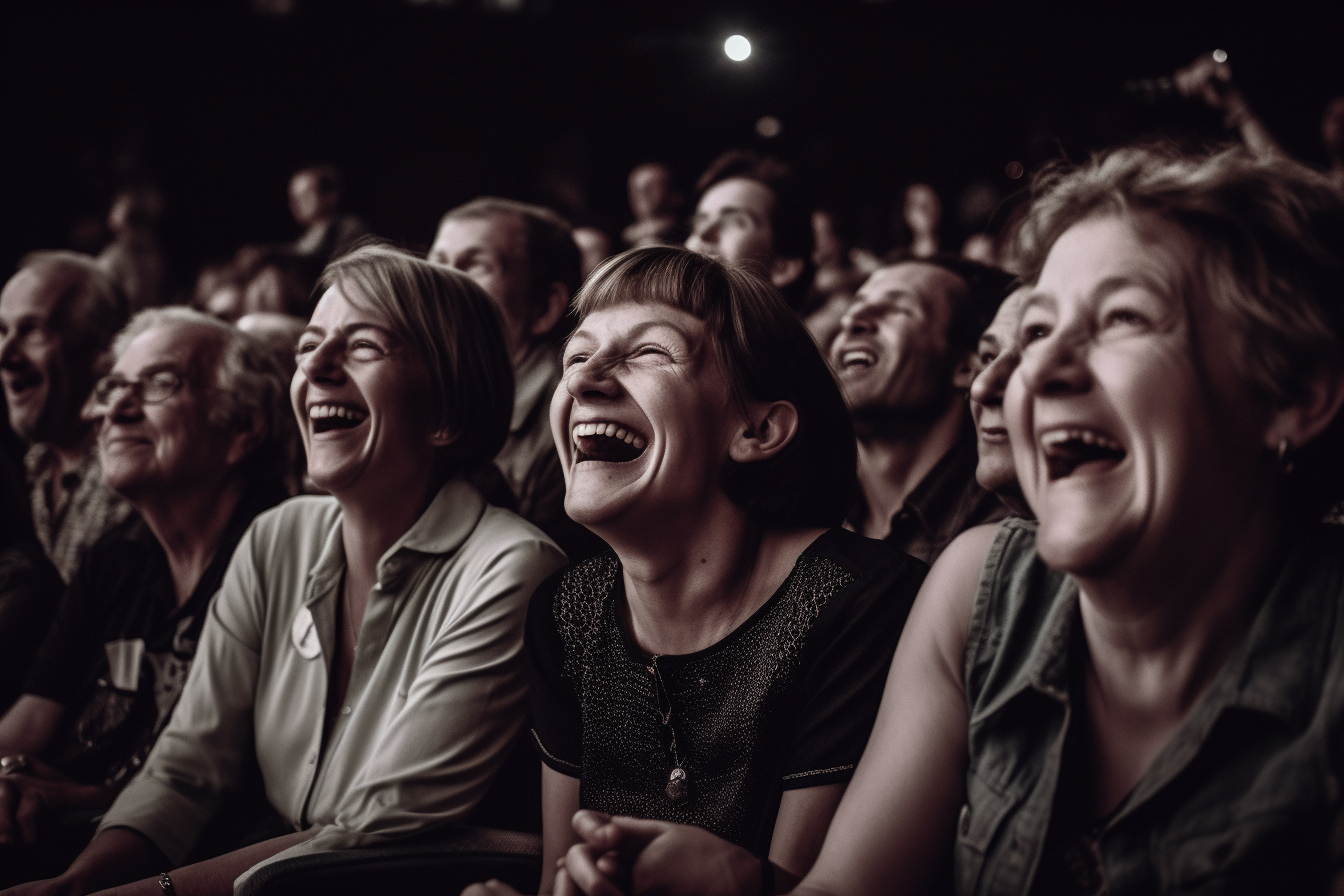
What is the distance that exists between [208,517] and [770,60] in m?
7.33

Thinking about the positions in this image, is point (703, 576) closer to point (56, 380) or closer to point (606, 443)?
point (606, 443)

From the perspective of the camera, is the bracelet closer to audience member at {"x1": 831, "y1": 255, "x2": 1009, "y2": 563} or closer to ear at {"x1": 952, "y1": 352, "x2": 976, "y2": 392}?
audience member at {"x1": 831, "y1": 255, "x2": 1009, "y2": 563}

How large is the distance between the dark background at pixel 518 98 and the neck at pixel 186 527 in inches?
207

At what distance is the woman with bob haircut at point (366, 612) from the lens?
186 centimetres

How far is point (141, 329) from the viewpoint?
8.93ft

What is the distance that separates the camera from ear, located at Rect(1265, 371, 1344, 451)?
3.73 ft

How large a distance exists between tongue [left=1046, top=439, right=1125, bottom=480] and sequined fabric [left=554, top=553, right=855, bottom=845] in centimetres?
45

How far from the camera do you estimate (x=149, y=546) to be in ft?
8.50

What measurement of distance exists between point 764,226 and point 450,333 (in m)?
1.70

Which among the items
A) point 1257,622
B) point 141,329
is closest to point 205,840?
point 141,329

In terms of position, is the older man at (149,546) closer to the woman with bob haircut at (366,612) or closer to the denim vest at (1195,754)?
the woman with bob haircut at (366,612)

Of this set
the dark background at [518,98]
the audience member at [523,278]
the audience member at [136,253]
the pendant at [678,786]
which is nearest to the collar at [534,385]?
the audience member at [523,278]

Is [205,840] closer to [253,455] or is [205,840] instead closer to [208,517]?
[208,517]

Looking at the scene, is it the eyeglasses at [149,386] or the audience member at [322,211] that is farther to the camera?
the audience member at [322,211]
